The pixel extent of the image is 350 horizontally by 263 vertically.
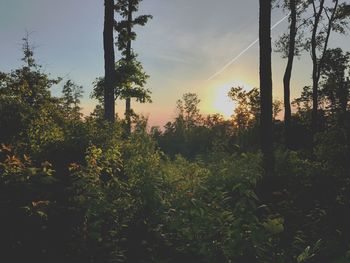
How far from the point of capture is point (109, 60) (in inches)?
735

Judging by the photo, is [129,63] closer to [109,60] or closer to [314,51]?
[109,60]

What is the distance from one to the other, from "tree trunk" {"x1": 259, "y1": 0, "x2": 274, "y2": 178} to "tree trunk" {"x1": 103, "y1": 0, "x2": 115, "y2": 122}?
724 centimetres

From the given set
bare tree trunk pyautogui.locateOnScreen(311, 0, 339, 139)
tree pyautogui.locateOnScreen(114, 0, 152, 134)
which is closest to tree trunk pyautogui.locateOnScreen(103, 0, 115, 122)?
tree pyautogui.locateOnScreen(114, 0, 152, 134)

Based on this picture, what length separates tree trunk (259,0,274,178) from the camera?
1305 cm

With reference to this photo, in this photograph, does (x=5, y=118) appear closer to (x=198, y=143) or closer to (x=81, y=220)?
(x=81, y=220)

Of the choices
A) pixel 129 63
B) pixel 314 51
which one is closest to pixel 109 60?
pixel 129 63

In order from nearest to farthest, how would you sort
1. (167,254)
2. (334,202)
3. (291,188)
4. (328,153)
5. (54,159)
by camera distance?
(167,254), (334,202), (54,159), (328,153), (291,188)

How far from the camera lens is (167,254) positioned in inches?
273

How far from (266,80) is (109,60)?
25.3ft

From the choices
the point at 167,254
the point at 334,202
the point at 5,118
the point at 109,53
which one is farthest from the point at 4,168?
the point at 109,53

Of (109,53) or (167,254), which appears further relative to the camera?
(109,53)

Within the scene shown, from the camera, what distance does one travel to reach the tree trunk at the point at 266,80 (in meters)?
13.1

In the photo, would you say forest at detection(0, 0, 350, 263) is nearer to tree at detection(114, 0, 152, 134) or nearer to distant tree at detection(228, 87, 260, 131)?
tree at detection(114, 0, 152, 134)

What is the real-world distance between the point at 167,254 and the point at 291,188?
521 cm
